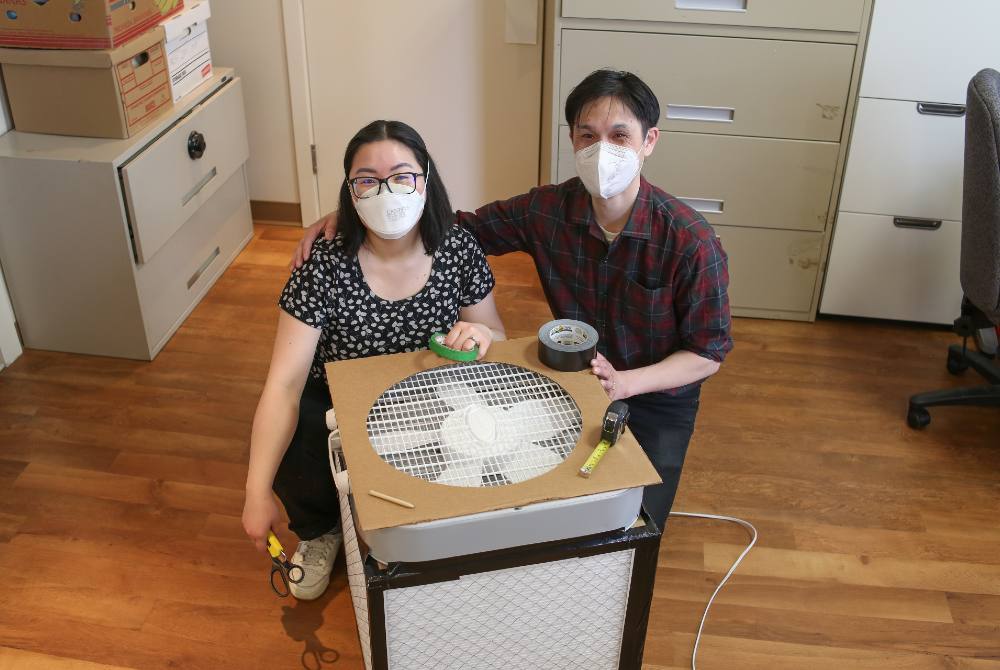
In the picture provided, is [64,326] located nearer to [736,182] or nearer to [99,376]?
[99,376]

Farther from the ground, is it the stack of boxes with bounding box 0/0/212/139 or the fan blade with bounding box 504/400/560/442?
the stack of boxes with bounding box 0/0/212/139

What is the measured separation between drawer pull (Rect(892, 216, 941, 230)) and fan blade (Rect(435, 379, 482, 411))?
175 centimetres

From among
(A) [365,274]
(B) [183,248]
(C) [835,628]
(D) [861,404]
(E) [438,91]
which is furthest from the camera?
(E) [438,91]

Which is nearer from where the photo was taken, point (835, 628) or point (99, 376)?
point (835, 628)

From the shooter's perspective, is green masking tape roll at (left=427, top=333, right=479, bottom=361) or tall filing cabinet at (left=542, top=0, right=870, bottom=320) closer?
green masking tape roll at (left=427, top=333, right=479, bottom=361)

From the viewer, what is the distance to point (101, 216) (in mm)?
2365

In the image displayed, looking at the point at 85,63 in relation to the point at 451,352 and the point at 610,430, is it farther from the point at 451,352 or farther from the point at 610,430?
the point at 610,430

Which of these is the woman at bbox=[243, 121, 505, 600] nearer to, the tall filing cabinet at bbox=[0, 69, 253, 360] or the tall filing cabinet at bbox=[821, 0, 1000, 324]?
the tall filing cabinet at bbox=[0, 69, 253, 360]

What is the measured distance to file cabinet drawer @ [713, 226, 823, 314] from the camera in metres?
2.71

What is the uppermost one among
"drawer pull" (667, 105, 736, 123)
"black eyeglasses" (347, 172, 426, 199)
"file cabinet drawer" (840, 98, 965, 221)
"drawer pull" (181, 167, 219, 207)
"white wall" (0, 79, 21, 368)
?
"black eyeglasses" (347, 172, 426, 199)

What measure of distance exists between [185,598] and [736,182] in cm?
173

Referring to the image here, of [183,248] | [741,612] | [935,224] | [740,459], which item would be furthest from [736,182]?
[183,248]

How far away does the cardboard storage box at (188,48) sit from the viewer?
260cm

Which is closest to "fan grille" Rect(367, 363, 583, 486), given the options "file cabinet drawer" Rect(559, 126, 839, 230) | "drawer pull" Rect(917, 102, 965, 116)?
"file cabinet drawer" Rect(559, 126, 839, 230)
